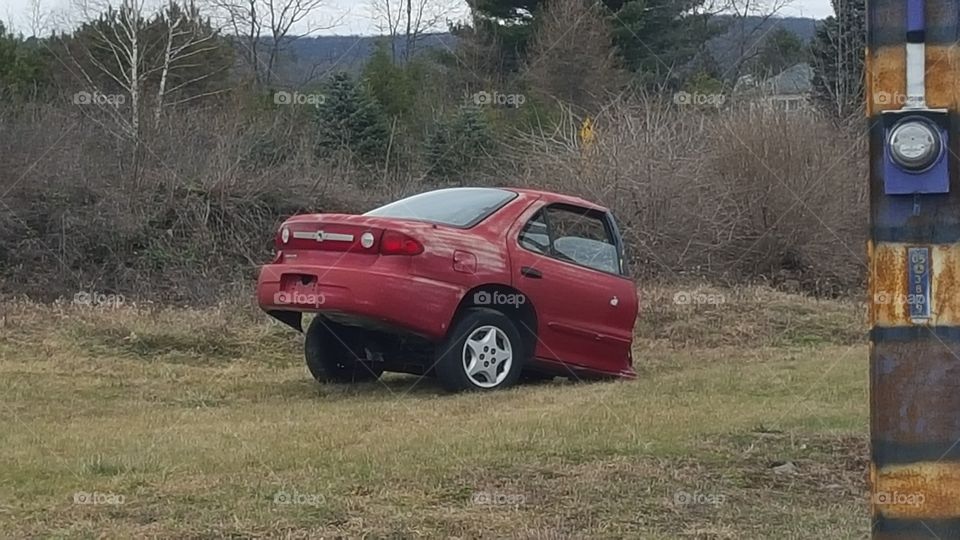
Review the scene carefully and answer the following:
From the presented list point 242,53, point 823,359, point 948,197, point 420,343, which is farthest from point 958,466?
point 242,53

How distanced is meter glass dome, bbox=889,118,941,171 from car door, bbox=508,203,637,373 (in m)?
6.63

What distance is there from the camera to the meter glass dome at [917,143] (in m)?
2.92

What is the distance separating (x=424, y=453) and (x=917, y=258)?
3781mm

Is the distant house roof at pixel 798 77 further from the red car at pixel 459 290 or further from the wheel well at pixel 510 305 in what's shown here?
the wheel well at pixel 510 305

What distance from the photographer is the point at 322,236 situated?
9.00m

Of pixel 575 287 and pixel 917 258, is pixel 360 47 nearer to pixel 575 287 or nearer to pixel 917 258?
pixel 575 287

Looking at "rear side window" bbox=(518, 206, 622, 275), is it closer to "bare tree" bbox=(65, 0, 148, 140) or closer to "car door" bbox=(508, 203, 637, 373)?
"car door" bbox=(508, 203, 637, 373)

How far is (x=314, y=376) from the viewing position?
33.9 ft

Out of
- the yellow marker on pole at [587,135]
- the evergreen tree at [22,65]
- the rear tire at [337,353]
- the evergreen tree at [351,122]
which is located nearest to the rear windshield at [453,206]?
the rear tire at [337,353]

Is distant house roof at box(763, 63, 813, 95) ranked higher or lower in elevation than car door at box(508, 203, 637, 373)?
higher

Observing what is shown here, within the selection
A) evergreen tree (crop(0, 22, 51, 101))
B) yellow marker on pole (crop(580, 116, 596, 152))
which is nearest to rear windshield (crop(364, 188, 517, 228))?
yellow marker on pole (crop(580, 116, 596, 152))

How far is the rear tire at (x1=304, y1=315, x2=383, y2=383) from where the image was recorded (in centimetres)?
998

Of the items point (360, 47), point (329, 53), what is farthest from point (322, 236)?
point (360, 47)

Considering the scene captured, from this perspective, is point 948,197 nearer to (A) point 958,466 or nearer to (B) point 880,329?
(B) point 880,329
